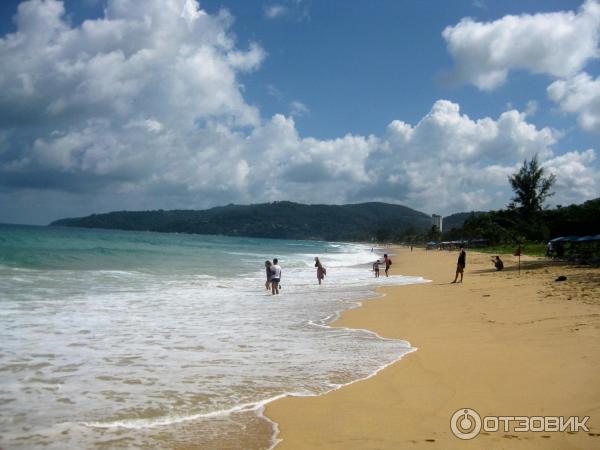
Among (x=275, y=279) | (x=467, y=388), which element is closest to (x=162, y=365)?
(x=467, y=388)

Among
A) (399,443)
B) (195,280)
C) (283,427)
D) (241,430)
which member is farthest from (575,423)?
(195,280)


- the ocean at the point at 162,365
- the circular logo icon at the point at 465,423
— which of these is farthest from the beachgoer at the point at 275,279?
the circular logo icon at the point at 465,423

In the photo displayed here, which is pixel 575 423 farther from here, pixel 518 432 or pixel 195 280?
pixel 195 280

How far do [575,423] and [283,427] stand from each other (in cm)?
288

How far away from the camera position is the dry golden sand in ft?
13.4

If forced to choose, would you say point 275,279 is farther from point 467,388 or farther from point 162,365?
point 467,388

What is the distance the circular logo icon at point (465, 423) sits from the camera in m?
4.14

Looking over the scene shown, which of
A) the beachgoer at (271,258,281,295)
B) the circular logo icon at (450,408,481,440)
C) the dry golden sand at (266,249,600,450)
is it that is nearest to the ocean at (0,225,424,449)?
the dry golden sand at (266,249,600,450)

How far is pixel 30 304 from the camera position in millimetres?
12141

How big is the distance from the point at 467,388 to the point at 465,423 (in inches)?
43.2

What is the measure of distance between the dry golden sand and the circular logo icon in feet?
0.25

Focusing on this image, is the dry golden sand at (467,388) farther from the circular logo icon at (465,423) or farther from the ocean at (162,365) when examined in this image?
the ocean at (162,365)

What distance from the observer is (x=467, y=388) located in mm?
5402

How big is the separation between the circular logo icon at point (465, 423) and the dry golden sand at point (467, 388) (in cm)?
8
